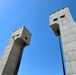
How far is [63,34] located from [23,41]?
11385mm

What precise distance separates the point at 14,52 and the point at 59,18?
1128cm

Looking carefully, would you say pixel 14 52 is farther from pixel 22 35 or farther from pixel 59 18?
pixel 59 18

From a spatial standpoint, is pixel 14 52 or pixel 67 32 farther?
pixel 14 52

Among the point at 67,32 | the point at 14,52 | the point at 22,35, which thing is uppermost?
the point at 22,35

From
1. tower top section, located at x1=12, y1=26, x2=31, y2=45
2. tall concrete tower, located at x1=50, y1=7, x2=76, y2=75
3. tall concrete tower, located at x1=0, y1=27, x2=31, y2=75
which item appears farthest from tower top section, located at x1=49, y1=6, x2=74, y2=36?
tall concrete tower, located at x1=0, y1=27, x2=31, y2=75

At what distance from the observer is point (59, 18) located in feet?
65.9

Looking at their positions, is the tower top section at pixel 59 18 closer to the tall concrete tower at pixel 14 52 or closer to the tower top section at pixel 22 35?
the tower top section at pixel 22 35

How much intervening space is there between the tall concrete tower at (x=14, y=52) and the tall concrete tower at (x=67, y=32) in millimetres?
8358

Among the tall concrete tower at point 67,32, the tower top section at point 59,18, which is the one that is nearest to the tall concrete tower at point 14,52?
the tower top section at point 59,18

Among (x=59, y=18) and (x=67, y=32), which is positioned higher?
(x=59, y=18)

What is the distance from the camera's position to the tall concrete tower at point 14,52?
22.6 m

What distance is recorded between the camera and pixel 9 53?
2402 cm

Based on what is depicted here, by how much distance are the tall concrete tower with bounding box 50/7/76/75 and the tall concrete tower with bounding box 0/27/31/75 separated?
836cm

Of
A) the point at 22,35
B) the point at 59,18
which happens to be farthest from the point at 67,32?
the point at 22,35
